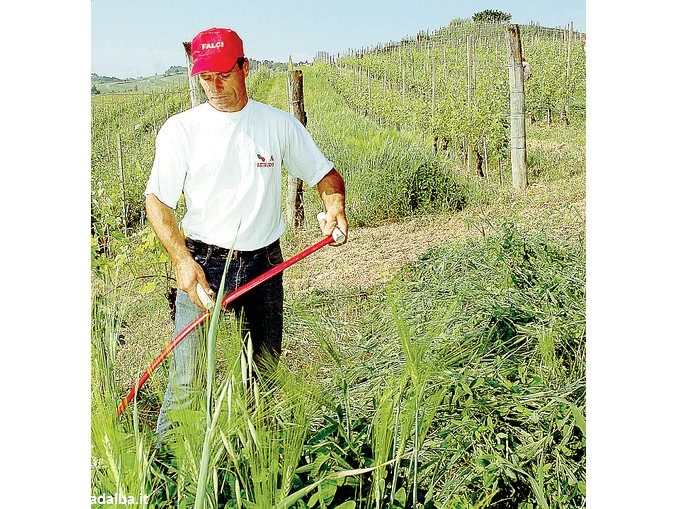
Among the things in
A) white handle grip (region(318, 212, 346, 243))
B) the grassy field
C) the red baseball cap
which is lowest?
the grassy field

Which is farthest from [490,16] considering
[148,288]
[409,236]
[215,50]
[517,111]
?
[148,288]

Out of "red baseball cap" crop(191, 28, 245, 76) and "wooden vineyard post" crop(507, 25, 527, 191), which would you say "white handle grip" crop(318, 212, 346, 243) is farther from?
"wooden vineyard post" crop(507, 25, 527, 191)

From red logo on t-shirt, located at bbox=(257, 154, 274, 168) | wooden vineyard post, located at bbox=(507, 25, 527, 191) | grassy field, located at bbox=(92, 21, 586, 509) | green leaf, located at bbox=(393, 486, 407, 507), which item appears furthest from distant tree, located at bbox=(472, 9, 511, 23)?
green leaf, located at bbox=(393, 486, 407, 507)

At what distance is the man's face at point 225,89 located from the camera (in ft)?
7.11

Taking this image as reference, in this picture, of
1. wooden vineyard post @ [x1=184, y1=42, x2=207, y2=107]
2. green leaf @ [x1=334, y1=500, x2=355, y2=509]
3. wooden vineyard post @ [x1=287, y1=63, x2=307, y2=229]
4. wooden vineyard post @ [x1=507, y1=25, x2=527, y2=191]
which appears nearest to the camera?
green leaf @ [x1=334, y1=500, x2=355, y2=509]

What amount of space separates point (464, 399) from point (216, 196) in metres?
0.84

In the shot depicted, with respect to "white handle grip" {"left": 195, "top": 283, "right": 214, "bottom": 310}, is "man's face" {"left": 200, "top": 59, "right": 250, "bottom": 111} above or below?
above

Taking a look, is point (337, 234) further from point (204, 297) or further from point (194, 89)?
point (194, 89)

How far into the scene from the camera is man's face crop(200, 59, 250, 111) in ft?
7.11

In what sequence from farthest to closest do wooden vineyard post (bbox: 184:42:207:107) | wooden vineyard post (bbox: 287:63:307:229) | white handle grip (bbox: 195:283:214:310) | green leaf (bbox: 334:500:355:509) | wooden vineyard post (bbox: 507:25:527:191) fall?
wooden vineyard post (bbox: 507:25:527:191) → wooden vineyard post (bbox: 287:63:307:229) → wooden vineyard post (bbox: 184:42:207:107) → white handle grip (bbox: 195:283:214:310) → green leaf (bbox: 334:500:355:509)

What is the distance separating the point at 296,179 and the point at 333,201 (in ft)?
→ 0.53

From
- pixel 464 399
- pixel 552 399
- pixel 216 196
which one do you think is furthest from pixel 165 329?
pixel 552 399

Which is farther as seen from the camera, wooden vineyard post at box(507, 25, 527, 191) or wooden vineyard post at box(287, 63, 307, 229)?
wooden vineyard post at box(507, 25, 527, 191)

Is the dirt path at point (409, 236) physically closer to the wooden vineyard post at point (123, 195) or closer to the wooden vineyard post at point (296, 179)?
the wooden vineyard post at point (296, 179)
